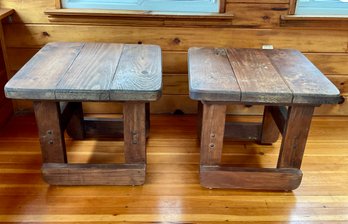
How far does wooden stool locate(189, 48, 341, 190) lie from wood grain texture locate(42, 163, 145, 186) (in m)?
0.33

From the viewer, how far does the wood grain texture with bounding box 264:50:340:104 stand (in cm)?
139

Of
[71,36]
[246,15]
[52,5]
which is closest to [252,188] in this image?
[246,15]

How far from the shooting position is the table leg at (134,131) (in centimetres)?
150

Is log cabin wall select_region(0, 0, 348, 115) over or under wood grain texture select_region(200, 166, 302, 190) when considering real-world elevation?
over

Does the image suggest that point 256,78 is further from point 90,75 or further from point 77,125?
point 77,125

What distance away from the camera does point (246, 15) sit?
207cm

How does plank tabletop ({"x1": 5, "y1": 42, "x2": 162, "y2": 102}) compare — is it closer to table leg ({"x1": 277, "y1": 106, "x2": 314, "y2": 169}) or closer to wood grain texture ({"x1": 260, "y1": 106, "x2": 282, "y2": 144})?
table leg ({"x1": 277, "y1": 106, "x2": 314, "y2": 169})

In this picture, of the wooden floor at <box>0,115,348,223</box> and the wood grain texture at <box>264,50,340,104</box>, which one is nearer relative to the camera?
the wood grain texture at <box>264,50,340,104</box>

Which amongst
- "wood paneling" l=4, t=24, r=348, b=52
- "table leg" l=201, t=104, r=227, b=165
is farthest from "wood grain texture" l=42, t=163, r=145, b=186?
"wood paneling" l=4, t=24, r=348, b=52

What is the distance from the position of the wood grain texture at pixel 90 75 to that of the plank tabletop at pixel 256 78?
1.20ft

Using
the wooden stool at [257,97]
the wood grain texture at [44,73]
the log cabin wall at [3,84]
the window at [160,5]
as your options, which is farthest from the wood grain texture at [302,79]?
the log cabin wall at [3,84]

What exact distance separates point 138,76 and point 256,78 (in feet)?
1.70

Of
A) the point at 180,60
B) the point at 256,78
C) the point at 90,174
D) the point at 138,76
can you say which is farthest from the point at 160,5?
the point at 90,174

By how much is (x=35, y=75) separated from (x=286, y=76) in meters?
1.11
